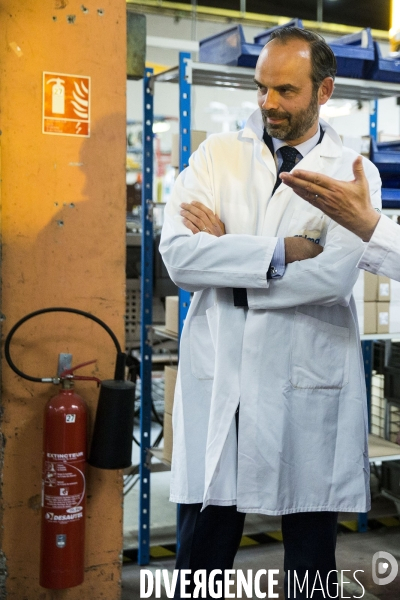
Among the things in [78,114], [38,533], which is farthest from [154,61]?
[38,533]

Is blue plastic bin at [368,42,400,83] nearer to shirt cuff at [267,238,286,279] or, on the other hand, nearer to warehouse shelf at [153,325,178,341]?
warehouse shelf at [153,325,178,341]

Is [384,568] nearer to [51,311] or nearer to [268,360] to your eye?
[268,360]

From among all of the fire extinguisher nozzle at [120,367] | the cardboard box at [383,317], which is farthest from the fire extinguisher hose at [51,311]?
the cardboard box at [383,317]

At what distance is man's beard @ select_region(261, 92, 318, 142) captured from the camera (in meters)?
1.92

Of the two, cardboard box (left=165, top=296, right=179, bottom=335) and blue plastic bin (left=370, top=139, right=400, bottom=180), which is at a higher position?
blue plastic bin (left=370, top=139, right=400, bottom=180)

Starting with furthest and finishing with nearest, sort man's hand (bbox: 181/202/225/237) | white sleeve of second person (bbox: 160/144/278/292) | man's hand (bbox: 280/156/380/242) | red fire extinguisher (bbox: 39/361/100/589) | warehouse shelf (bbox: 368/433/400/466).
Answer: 1. warehouse shelf (bbox: 368/433/400/466)
2. red fire extinguisher (bbox: 39/361/100/589)
3. man's hand (bbox: 181/202/225/237)
4. white sleeve of second person (bbox: 160/144/278/292)
5. man's hand (bbox: 280/156/380/242)

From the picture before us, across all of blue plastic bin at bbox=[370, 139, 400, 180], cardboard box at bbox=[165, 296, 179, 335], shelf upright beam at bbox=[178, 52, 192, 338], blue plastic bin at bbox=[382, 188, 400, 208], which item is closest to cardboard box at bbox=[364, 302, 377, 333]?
blue plastic bin at bbox=[382, 188, 400, 208]

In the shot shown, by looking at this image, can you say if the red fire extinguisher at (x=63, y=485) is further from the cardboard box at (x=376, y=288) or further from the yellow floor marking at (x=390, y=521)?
the yellow floor marking at (x=390, y=521)

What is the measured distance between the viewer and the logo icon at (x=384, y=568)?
308 cm

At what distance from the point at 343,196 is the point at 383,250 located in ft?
0.57

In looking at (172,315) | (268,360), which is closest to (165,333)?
(172,315)

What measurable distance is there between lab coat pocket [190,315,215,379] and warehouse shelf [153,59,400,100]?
1240mm

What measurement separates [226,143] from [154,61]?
8.25m

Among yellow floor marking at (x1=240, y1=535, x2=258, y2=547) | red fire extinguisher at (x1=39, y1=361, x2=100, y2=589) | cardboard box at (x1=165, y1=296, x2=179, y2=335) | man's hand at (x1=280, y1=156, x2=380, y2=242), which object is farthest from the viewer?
yellow floor marking at (x1=240, y1=535, x2=258, y2=547)
